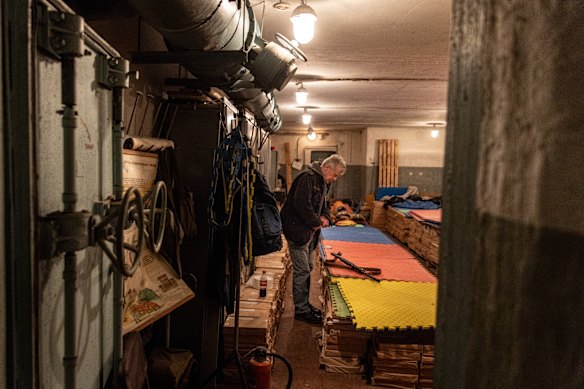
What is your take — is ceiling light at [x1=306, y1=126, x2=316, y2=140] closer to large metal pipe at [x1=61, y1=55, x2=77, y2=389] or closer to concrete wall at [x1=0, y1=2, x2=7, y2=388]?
large metal pipe at [x1=61, y1=55, x2=77, y2=389]

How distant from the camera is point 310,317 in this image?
513 centimetres

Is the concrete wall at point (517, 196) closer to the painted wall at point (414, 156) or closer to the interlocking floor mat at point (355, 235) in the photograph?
the interlocking floor mat at point (355, 235)

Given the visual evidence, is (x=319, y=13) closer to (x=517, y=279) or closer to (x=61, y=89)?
(x=61, y=89)

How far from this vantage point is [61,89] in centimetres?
139

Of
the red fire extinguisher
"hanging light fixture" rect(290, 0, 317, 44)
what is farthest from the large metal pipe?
"hanging light fixture" rect(290, 0, 317, 44)

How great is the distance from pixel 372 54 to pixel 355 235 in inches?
161

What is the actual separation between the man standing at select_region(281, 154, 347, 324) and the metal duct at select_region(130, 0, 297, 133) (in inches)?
68.1

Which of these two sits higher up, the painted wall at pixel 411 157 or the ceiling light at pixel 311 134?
the ceiling light at pixel 311 134

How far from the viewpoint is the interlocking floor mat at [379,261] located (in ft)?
16.1

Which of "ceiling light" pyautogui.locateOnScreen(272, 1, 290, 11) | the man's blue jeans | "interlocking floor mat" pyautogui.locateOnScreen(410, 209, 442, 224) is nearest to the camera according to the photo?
"ceiling light" pyautogui.locateOnScreen(272, 1, 290, 11)

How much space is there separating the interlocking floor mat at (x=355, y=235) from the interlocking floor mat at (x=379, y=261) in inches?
19.7

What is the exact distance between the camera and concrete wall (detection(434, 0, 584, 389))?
55 centimetres

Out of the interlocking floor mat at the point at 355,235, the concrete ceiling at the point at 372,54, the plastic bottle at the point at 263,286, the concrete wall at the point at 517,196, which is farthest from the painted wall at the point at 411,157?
the concrete wall at the point at 517,196

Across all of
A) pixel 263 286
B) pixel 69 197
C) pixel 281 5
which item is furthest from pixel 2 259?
pixel 263 286
